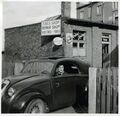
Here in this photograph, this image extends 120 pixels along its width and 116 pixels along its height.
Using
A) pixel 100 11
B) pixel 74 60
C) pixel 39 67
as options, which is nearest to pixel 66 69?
pixel 74 60

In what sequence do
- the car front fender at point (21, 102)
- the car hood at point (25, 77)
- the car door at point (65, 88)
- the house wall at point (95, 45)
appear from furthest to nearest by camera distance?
the house wall at point (95, 45)
the car door at point (65, 88)
the car hood at point (25, 77)
the car front fender at point (21, 102)

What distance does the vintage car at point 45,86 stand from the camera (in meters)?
2.41

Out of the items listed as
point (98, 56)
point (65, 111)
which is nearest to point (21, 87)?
point (65, 111)

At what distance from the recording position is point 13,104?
238 centimetres

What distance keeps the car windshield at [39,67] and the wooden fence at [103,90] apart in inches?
20.1

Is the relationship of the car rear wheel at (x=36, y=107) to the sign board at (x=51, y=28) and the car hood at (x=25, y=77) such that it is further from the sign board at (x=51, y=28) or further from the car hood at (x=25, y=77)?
the sign board at (x=51, y=28)

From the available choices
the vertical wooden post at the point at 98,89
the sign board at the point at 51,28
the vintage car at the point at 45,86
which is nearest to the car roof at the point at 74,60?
the vintage car at the point at 45,86

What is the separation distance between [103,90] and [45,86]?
0.71m

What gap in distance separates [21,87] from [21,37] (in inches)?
24.8

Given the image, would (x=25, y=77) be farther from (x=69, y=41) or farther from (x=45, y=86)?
(x=69, y=41)

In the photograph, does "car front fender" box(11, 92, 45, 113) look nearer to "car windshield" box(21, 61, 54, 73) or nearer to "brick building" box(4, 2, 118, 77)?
"car windshield" box(21, 61, 54, 73)

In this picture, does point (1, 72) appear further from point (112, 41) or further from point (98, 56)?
point (112, 41)

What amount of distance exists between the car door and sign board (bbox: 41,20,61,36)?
15.7 inches

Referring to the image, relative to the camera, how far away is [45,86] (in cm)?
254
